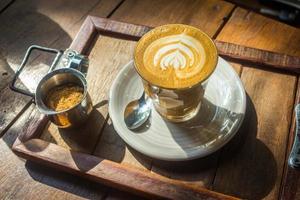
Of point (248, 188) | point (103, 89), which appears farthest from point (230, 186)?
point (103, 89)

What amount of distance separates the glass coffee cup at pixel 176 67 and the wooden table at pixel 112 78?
0.36 feet

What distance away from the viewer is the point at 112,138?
0.86 m

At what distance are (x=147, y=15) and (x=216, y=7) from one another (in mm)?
193

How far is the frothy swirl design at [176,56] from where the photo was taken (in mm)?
799

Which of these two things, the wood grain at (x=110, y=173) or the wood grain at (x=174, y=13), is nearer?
the wood grain at (x=110, y=173)

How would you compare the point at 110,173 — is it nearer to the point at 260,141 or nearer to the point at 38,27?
the point at 260,141

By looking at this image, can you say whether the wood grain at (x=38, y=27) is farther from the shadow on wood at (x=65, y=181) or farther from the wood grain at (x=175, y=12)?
the shadow on wood at (x=65, y=181)

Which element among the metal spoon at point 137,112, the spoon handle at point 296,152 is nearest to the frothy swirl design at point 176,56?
the metal spoon at point 137,112

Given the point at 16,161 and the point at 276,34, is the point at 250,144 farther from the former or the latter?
the point at 16,161

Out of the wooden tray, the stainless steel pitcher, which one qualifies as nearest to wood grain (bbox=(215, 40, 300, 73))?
the wooden tray

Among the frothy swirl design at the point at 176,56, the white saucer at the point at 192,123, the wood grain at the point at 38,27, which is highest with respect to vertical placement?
the frothy swirl design at the point at 176,56

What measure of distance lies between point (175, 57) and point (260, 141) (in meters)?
0.24

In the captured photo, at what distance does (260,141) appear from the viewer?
0.83 m

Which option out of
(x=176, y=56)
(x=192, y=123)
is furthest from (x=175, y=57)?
(x=192, y=123)
